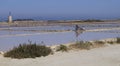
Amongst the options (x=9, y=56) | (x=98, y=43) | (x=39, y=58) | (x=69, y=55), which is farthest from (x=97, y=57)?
(x=98, y=43)

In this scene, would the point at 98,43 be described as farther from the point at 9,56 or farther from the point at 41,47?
the point at 9,56

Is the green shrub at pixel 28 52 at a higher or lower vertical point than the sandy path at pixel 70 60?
higher

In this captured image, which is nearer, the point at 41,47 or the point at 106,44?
the point at 41,47

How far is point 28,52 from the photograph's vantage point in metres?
13.6

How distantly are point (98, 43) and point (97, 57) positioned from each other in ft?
17.8

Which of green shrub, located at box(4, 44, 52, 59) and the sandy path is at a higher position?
green shrub, located at box(4, 44, 52, 59)

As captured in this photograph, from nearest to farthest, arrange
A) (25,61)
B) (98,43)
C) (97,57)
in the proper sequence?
1. (25,61)
2. (97,57)
3. (98,43)

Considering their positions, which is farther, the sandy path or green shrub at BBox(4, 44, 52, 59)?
green shrub at BBox(4, 44, 52, 59)

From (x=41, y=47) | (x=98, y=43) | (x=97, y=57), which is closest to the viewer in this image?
(x=97, y=57)

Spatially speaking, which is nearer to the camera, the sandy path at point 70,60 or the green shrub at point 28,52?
the sandy path at point 70,60

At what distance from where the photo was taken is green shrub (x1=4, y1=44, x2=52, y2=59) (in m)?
13.4

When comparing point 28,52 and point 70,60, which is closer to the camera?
point 70,60

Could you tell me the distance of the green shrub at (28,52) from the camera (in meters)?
13.4

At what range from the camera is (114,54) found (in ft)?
46.8
